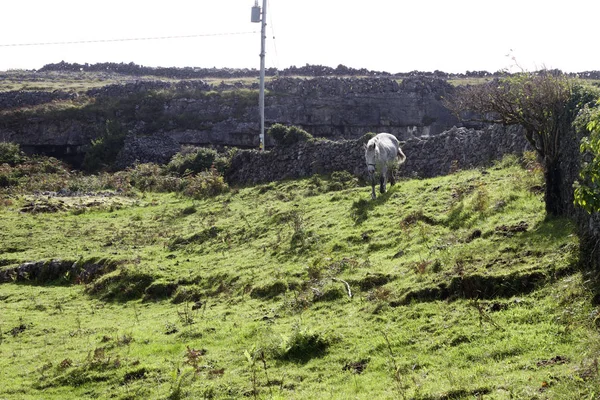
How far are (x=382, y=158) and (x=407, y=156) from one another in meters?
7.09

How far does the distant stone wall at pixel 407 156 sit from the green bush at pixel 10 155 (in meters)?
17.7

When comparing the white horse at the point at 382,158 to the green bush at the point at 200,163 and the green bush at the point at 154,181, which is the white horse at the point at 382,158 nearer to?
the green bush at the point at 200,163

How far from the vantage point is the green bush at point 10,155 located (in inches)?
1679

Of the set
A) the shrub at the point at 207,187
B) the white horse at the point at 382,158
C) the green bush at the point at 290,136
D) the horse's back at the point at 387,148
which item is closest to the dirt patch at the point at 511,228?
the white horse at the point at 382,158

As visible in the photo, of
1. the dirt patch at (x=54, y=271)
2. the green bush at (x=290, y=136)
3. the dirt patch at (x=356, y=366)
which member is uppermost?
the green bush at (x=290, y=136)

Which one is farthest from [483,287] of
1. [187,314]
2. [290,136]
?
[290,136]

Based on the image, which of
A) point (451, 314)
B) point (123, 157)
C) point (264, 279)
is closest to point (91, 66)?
point (123, 157)

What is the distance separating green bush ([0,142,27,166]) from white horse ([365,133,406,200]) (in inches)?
1188

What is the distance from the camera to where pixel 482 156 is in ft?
80.3

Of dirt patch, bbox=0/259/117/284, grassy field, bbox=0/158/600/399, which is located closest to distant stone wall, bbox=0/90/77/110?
grassy field, bbox=0/158/600/399

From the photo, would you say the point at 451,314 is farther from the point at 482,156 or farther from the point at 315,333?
the point at 482,156

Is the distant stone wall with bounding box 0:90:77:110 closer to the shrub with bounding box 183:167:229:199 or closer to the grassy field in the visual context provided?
the shrub with bounding box 183:167:229:199

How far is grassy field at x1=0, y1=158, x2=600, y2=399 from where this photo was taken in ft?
28.4

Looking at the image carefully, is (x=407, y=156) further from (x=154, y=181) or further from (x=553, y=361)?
(x=553, y=361)
